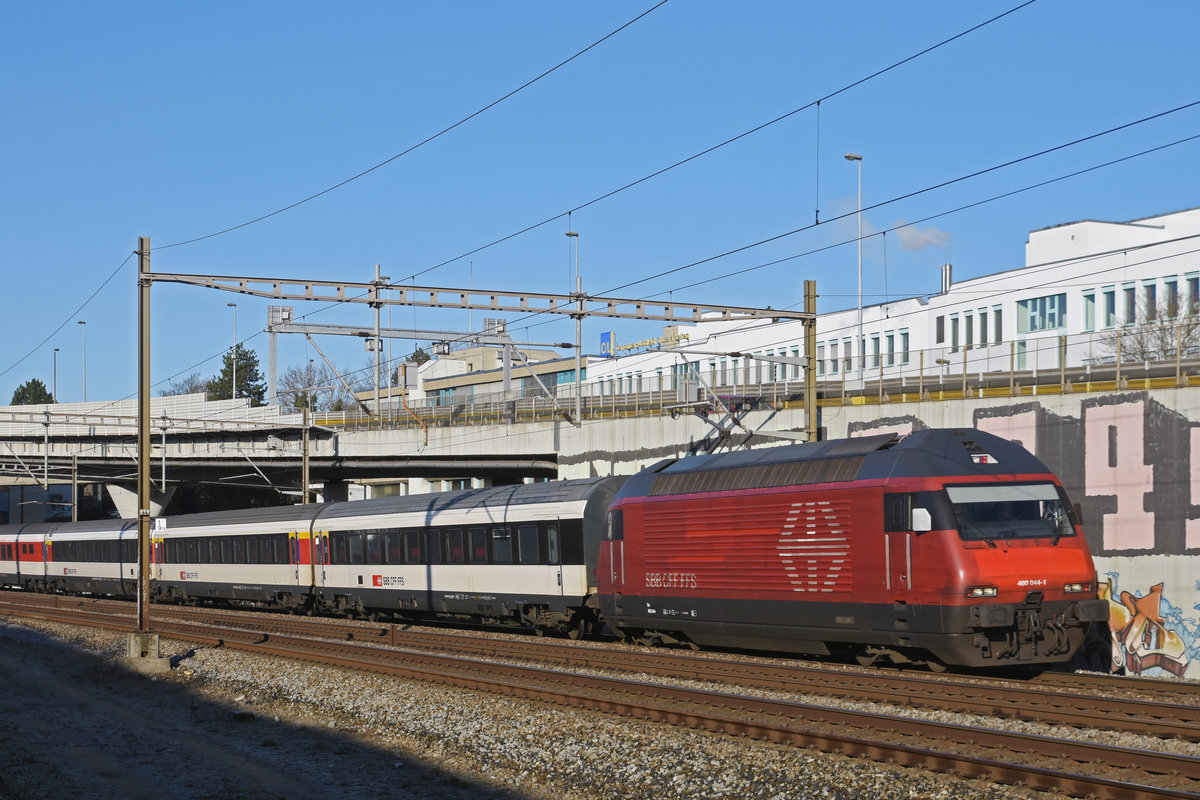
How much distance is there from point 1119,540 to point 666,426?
17.3 m

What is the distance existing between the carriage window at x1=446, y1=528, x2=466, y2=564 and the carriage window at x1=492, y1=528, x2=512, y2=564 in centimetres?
157

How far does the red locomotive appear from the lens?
1769cm

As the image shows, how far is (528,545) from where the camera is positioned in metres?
28.5

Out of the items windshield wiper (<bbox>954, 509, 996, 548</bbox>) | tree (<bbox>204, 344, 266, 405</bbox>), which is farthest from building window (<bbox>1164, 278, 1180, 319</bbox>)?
tree (<bbox>204, 344, 266, 405</bbox>)

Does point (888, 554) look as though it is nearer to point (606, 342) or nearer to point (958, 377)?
point (958, 377)

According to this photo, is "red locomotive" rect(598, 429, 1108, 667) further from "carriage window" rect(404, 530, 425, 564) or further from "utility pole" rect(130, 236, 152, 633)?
"utility pole" rect(130, 236, 152, 633)

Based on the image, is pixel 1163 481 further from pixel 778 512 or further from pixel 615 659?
pixel 615 659

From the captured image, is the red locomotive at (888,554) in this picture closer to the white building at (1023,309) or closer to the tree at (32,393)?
the white building at (1023,309)

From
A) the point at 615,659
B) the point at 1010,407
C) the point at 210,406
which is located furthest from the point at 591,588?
the point at 210,406

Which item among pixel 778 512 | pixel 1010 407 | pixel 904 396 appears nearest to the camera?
pixel 778 512

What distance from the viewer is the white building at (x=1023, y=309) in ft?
148

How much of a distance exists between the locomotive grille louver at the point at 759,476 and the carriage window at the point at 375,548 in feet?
41.5

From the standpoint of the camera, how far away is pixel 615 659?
22188mm

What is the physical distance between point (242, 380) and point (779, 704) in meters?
130
